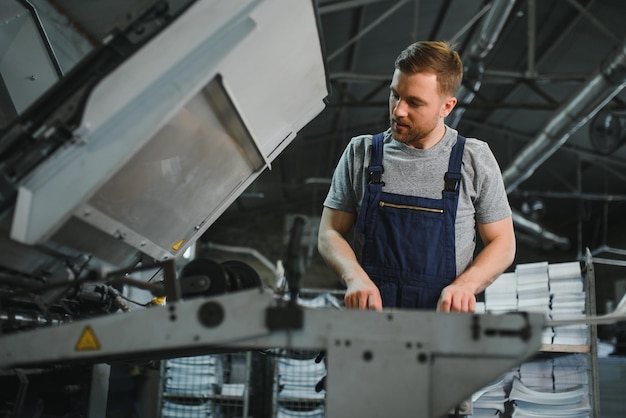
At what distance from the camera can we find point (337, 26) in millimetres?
5566

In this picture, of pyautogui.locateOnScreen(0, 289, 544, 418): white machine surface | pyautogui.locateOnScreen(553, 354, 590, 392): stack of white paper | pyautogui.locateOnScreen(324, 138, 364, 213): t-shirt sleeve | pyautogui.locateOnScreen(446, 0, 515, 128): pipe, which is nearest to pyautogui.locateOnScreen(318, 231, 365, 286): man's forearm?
pyautogui.locateOnScreen(324, 138, 364, 213): t-shirt sleeve

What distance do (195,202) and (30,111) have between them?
0.46 meters

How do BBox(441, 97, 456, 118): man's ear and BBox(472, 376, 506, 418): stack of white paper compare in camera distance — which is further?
BBox(472, 376, 506, 418): stack of white paper

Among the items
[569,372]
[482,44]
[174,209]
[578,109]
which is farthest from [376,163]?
[578,109]

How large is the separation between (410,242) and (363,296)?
0.27 metres

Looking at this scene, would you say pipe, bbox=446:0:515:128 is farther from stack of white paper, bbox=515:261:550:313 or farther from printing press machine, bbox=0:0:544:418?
printing press machine, bbox=0:0:544:418

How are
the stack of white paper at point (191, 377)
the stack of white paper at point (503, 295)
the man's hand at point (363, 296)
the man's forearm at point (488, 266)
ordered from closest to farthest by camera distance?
the man's hand at point (363, 296), the man's forearm at point (488, 266), the stack of white paper at point (503, 295), the stack of white paper at point (191, 377)

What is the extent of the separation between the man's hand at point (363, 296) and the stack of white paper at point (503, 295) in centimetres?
206

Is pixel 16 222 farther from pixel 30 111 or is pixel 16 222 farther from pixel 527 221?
pixel 527 221

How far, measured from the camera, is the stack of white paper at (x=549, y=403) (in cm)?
294

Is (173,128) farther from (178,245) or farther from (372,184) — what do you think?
(372,184)

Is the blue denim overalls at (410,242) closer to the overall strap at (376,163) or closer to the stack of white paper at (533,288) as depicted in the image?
the overall strap at (376,163)

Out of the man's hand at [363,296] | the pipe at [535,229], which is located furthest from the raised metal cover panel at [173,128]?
the pipe at [535,229]

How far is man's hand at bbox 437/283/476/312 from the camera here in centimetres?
146
